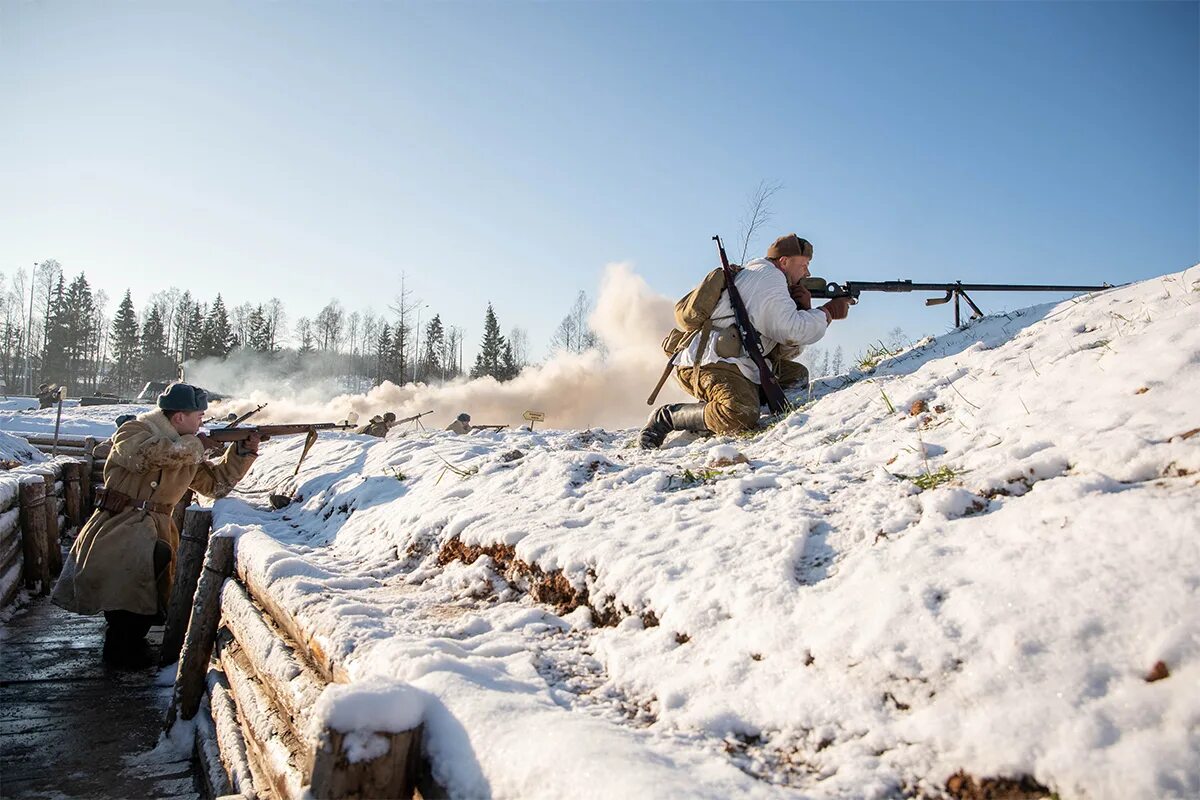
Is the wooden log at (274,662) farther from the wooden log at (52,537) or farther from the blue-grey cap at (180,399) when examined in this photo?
the wooden log at (52,537)

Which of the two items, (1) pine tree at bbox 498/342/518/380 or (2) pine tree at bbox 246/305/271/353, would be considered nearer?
(1) pine tree at bbox 498/342/518/380

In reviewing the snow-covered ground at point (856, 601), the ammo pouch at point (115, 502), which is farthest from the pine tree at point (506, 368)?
the snow-covered ground at point (856, 601)

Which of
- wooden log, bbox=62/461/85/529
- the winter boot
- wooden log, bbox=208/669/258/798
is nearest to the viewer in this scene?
wooden log, bbox=208/669/258/798

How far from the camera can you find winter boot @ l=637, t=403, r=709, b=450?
18.5ft

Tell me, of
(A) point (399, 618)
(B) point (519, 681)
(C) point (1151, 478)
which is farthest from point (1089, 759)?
(A) point (399, 618)

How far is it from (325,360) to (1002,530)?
264 feet

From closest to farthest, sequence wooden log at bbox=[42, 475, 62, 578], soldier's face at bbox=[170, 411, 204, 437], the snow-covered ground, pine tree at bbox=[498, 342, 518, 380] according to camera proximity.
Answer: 1. the snow-covered ground
2. soldier's face at bbox=[170, 411, 204, 437]
3. wooden log at bbox=[42, 475, 62, 578]
4. pine tree at bbox=[498, 342, 518, 380]

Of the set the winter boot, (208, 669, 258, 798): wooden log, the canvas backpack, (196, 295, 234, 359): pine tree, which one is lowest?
(208, 669, 258, 798): wooden log

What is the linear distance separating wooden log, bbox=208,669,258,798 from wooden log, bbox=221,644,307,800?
0.05m

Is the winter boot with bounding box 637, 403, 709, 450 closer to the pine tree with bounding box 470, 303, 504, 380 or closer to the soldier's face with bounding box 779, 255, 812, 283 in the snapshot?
the soldier's face with bounding box 779, 255, 812, 283

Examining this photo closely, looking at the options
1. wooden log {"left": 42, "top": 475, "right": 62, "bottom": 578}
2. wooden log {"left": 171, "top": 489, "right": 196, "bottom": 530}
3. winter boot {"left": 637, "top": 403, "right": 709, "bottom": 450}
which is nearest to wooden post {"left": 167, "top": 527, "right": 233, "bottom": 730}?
winter boot {"left": 637, "top": 403, "right": 709, "bottom": 450}

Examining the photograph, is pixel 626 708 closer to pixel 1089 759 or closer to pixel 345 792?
pixel 345 792

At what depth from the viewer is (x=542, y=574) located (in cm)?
327

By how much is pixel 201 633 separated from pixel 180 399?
7.42 feet
